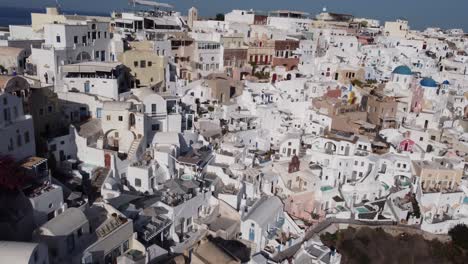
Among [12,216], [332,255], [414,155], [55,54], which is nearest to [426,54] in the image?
[414,155]

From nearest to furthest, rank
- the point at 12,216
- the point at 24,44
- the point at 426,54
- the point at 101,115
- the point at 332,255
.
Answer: the point at 12,216 → the point at 332,255 → the point at 101,115 → the point at 24,44 → the point at 426,54

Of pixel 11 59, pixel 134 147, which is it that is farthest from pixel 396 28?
pixel 11 59

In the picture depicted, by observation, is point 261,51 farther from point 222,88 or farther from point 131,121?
point 131,121

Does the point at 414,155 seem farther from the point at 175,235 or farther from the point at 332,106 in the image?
the point at 175,235

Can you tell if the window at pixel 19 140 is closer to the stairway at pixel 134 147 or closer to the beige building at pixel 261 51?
the stairway at pixel 134 147

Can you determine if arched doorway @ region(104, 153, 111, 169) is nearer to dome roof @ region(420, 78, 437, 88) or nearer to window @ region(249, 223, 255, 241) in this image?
window @ region(249, 223, 255, 241)

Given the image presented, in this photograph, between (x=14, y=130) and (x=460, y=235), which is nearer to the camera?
(x=14, y=130)

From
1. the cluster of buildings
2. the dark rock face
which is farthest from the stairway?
the dark rock face
